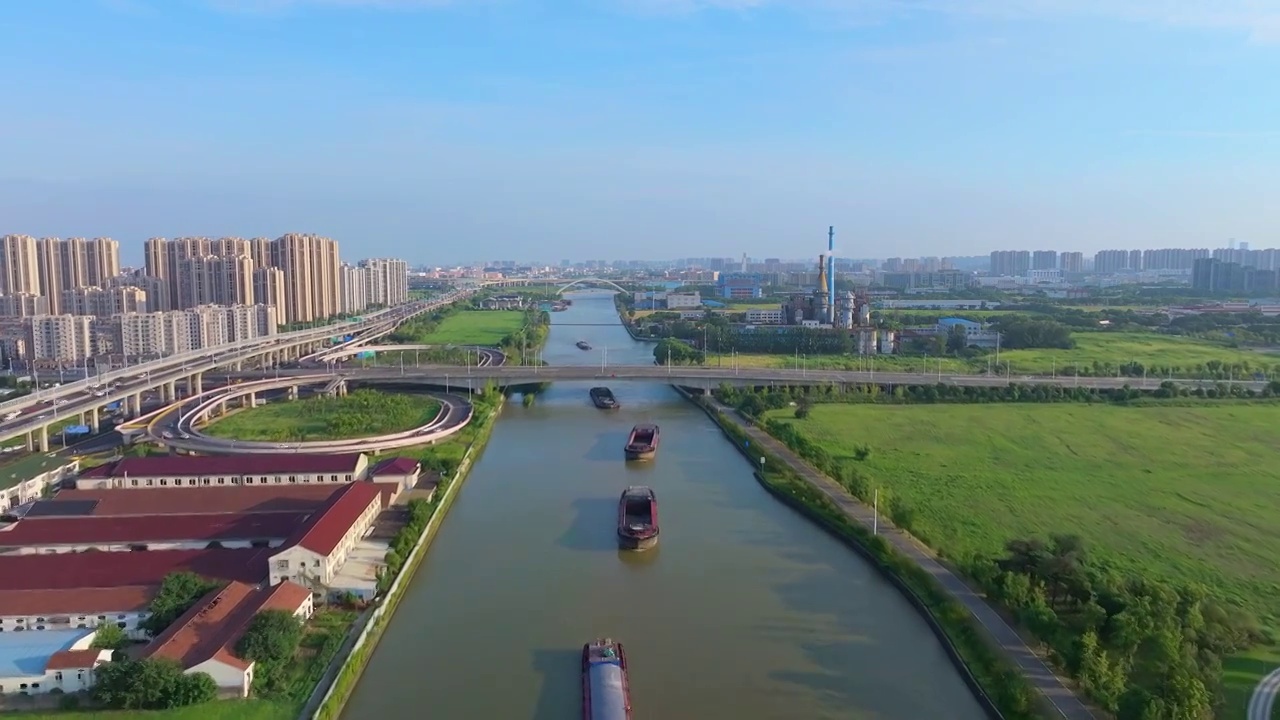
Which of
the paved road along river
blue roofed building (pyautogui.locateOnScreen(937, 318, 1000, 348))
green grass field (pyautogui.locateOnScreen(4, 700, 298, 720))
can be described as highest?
blue roofed building (pyautogui.locateOnScreen(937, 318, 1000, 348))

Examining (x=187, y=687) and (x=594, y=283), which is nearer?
(x=187, y=687)

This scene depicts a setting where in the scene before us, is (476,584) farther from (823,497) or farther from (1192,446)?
(1192,446)

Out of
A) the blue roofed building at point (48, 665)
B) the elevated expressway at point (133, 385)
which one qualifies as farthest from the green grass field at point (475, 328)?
the blue roofed building at point (48, 665)

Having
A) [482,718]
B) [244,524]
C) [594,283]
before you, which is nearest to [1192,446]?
[482,718]

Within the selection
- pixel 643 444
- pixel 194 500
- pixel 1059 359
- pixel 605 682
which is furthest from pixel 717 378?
pixel 605 682

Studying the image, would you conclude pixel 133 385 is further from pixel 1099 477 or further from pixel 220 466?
pixel 1099 477

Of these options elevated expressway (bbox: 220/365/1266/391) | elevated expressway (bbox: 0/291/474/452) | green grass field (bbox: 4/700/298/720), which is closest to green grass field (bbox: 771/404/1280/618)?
elevated expressway (bbox: 220/365/1266/391)

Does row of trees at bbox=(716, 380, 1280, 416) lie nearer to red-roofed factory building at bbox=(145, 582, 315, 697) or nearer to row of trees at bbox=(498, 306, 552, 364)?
row of trees at bbox=(498, 306, 552, 364)
